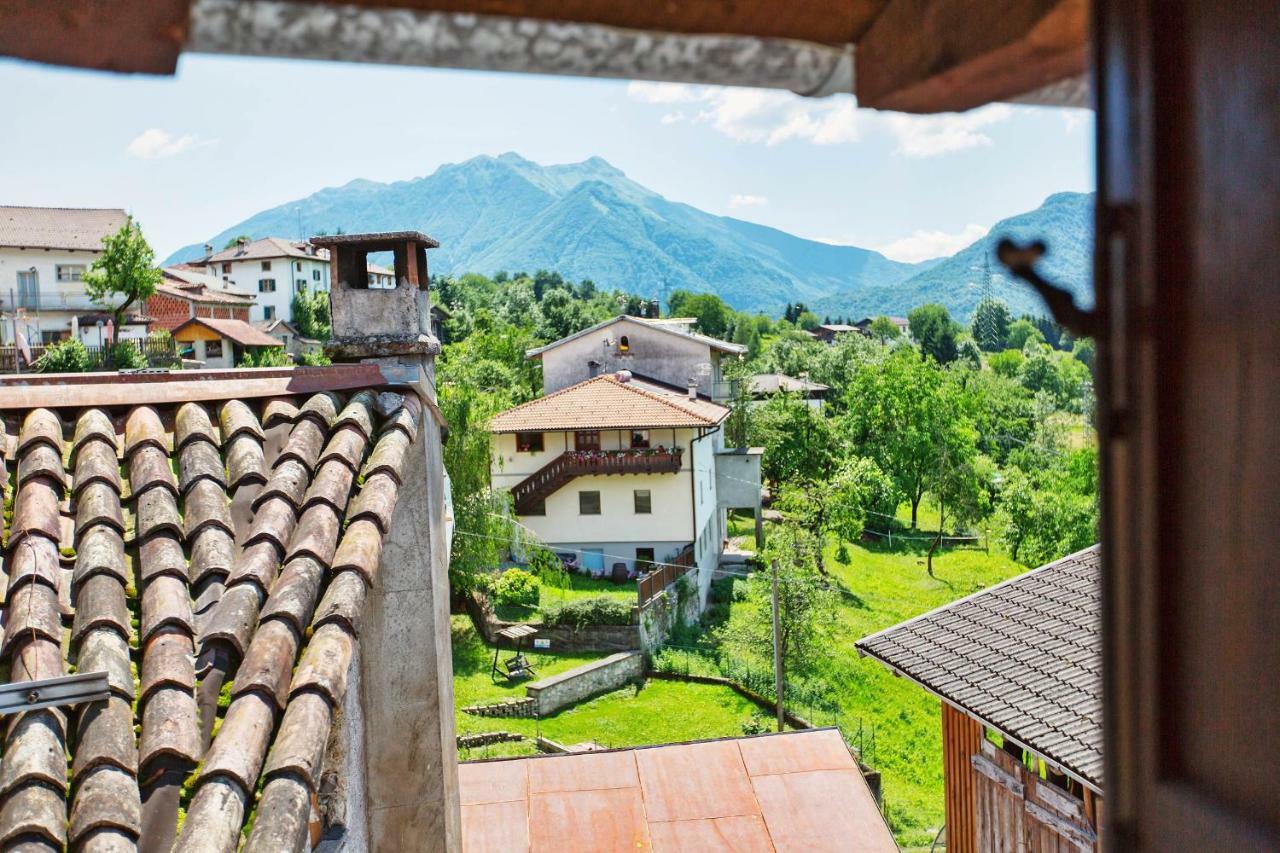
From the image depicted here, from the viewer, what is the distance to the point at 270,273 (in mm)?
55594

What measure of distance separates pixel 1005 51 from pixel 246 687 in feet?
8.10

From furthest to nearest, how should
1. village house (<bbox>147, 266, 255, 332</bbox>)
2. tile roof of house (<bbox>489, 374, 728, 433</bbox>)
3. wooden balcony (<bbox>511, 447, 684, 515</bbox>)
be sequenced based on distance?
village house (<bbox>147, 266, 255, 332</bbox>)
tile roof of house (<bbox>489, 374, 728, 433</bbox>)
wooden balcony (<bbox>511, 447, 684, 515</bbox>)

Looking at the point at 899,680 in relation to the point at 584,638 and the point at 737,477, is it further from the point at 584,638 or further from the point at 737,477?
the point at 737,477

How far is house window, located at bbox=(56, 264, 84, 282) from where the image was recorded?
3669cm

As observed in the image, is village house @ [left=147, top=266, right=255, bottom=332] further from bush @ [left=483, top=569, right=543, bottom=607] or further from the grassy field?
the grassy field

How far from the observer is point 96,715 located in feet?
8.64

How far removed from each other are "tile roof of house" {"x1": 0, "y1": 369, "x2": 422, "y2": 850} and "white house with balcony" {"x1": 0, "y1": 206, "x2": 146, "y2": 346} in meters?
34.4

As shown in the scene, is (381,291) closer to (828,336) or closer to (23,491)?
(23,491)

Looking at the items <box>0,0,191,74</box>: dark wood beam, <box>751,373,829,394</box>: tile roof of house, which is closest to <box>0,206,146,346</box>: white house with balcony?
<box>751,373,829,394</box>: tile roof of house

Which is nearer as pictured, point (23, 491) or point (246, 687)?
point (246, 687)

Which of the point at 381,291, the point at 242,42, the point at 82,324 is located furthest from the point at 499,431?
the point at 242,42

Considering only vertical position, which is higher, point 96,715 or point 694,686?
point 96,715

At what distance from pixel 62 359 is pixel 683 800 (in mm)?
26690

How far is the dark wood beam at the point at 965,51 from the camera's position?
1009 mm
